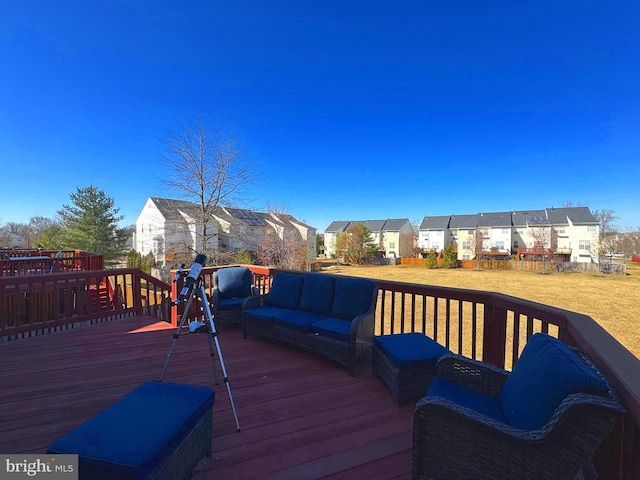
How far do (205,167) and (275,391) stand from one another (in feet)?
37.2

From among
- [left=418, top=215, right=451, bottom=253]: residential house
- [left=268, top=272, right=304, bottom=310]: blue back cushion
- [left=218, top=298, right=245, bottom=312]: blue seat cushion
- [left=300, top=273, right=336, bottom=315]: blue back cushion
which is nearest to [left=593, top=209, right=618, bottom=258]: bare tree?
[left=418, top=215, right=451, bottom=253]: residential house

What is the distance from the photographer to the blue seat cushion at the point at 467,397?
157 centimetres

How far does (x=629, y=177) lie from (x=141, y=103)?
34.6 metres

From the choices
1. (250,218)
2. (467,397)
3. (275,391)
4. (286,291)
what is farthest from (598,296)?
(250,218)

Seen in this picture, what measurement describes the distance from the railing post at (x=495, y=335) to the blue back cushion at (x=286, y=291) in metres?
2.31

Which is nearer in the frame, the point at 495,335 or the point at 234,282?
the point at 495,335

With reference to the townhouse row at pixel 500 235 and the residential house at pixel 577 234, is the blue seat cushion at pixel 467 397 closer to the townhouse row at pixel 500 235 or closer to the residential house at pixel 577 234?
the townhouse row at pixel 500 235

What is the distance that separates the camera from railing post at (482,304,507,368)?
2.59m

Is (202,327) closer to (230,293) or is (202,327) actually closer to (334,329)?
(334,329)

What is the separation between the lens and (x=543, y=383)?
125 cm

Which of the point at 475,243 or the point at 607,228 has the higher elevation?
the point at 607,228

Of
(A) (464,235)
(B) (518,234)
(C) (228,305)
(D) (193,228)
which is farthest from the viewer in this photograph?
(A) (464,235)

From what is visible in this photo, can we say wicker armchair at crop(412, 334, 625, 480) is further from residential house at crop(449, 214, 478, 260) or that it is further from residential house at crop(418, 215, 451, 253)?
residential house at crop(418, 215, 451, 253)

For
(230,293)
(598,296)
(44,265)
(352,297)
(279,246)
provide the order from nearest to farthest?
1. (352,297)
2. (230,293)
3. (44,265)
4. (598,296)
5. (279,246)
